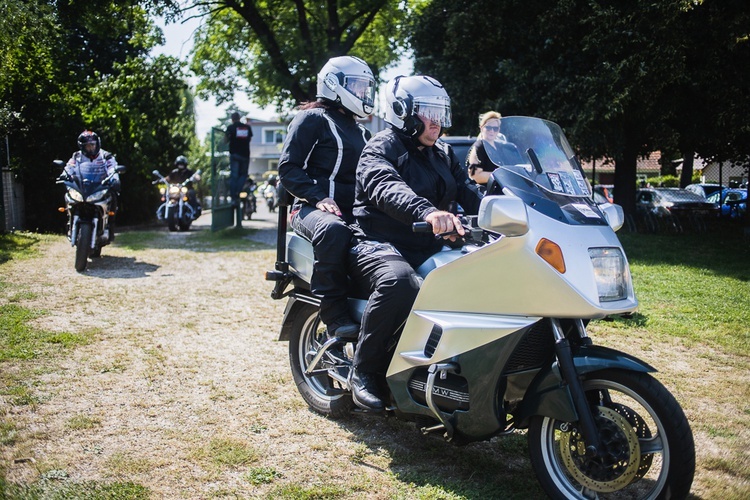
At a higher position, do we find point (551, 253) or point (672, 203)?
point (551, 253)

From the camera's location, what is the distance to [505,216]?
9.75 feet

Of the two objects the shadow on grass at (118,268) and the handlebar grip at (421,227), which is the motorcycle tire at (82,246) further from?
the handlebar grip at (421,227)

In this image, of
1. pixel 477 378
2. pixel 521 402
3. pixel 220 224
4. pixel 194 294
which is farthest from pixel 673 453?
pixel 220 224

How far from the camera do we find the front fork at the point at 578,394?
115 inches

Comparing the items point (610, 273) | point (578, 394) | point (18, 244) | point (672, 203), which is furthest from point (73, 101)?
point (672, 203)

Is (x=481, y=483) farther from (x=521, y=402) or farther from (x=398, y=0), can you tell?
(x=398, y=0)

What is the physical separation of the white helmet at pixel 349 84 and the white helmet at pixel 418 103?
755 mm

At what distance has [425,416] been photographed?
362cm

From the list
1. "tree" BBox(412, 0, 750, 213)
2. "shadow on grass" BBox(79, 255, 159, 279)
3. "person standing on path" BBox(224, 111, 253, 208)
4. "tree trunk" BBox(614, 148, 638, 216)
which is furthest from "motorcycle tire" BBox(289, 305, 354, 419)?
"tree trunk" BBox(614, 148, 638, 216)

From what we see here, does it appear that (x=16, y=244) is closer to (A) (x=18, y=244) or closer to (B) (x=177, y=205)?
(A) (x=18, y=244)

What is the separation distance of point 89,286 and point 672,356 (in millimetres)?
6581

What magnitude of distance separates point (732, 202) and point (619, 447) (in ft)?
77.5

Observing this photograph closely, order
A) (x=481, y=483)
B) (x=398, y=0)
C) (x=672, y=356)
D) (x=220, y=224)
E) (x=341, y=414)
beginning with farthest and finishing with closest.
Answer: (x=398, y=0), (x=220, y=224), (x=672, y=356), (x=341, y=414), (x=481, y=483)

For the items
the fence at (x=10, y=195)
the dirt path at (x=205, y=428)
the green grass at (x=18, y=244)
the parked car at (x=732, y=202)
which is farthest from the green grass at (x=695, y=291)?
the fence at (x=10, y=195)
